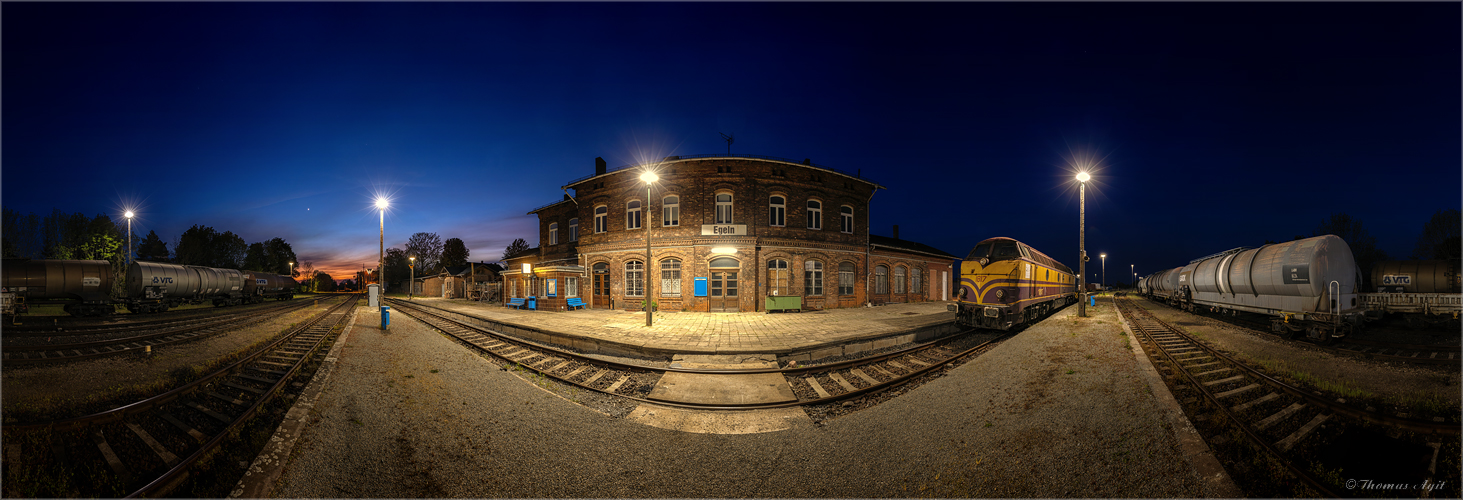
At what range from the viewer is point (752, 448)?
15.2 ft

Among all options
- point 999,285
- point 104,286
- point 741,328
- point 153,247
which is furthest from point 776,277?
point 153,247

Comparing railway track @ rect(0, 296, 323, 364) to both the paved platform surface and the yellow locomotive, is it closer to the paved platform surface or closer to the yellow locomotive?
the paved platform surface

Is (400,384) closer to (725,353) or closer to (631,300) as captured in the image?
(725,353)

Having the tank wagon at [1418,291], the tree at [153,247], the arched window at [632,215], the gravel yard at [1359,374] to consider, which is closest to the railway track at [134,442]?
the gravel yard at [1359,374]

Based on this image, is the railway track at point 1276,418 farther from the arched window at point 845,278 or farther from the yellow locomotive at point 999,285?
the arched window at point 845,278

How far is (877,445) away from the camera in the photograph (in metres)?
4.65

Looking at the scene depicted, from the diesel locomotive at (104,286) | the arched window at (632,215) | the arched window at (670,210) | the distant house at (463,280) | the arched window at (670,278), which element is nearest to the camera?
the diesel locomotive at (104,286)

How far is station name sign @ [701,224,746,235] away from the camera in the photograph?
19931 millimetres

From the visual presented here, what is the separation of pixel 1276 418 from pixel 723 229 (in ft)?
56.0

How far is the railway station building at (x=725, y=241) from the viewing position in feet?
65.4

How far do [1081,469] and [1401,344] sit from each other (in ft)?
45.4

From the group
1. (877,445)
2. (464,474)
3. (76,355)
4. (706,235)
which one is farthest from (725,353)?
(76,355)

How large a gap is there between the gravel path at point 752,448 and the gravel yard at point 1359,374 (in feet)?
8.92

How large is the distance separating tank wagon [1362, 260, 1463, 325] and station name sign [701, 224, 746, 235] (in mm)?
20264
